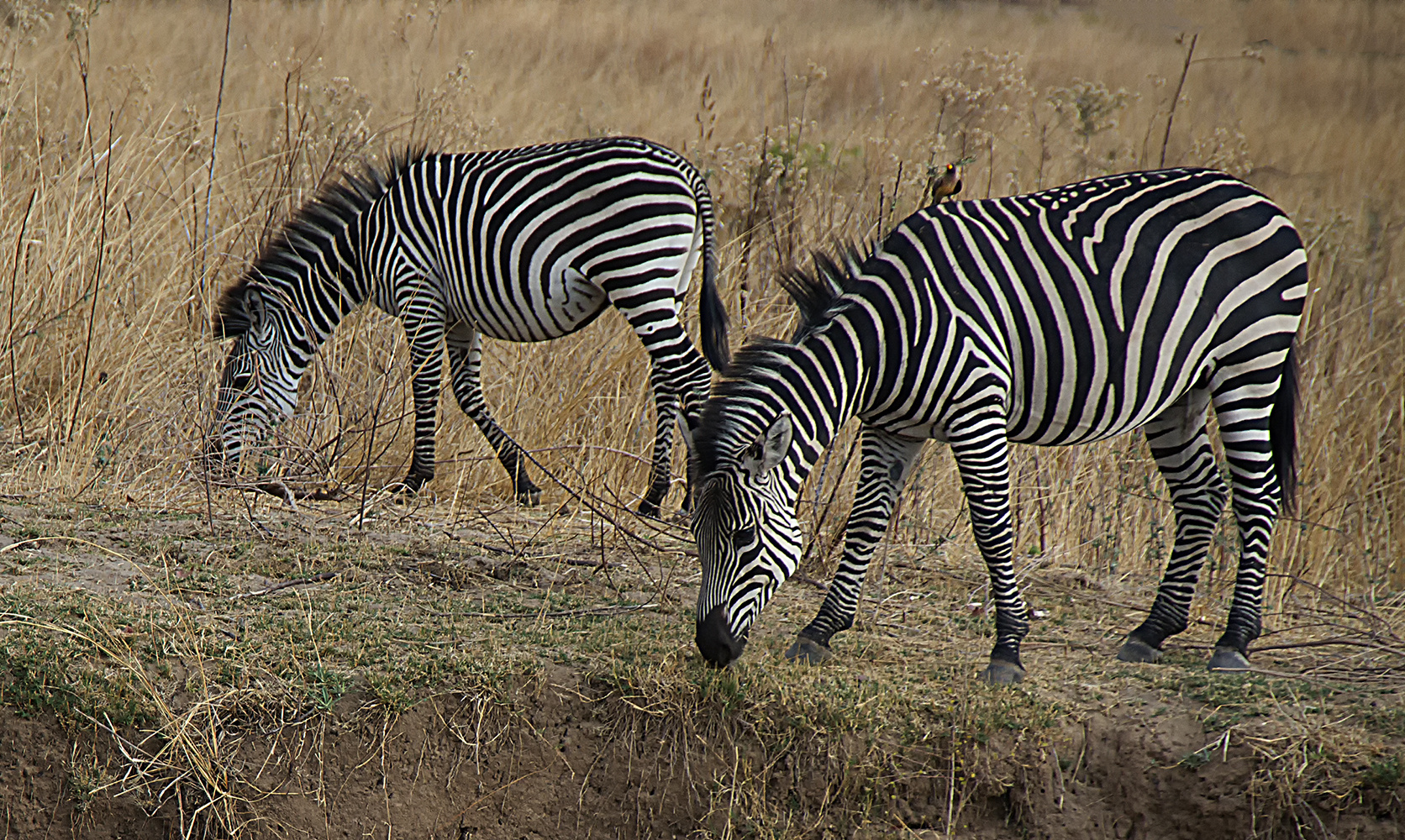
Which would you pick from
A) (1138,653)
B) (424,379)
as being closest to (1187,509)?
(1138,653)

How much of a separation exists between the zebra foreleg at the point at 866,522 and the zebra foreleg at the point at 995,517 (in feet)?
1.07

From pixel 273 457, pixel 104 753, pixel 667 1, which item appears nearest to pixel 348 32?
pixel 667 1

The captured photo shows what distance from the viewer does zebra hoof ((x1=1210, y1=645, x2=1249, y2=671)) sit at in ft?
13.2

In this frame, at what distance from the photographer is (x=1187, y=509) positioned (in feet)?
14.3

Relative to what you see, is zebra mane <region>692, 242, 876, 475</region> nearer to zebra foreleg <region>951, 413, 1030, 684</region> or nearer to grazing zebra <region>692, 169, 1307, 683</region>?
grazing zebra <region>692, 169, 1307, 683</region>

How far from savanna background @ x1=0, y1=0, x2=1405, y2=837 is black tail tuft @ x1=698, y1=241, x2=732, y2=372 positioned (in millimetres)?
329

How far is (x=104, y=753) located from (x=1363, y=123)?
14379mm

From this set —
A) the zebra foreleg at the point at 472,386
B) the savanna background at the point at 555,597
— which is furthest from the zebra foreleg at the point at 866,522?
the zebra foreleg at the point at 472,386

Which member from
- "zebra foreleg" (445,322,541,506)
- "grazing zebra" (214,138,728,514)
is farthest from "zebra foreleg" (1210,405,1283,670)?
"zebra foreleg" (445,322,541,506)

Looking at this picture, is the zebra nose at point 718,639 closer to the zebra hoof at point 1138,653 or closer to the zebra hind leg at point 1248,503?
the zebra hoof at point 1138,653

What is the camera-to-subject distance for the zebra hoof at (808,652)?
386 centimetres

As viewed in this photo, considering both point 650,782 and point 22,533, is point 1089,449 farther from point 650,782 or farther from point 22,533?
point 22,533

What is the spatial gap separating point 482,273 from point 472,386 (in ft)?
2.21

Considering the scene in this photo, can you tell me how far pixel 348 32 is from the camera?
15.1 meters
